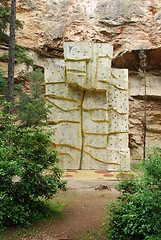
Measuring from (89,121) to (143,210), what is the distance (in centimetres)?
579

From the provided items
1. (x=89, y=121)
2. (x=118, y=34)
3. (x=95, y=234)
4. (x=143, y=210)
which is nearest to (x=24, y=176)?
(x=95, y=234)

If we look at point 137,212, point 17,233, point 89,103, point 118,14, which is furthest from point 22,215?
point 118,14

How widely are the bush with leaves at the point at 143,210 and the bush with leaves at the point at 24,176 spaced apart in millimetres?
1251

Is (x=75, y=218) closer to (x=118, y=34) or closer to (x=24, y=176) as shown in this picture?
(x=24, y=176)

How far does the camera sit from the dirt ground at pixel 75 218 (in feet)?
11.6

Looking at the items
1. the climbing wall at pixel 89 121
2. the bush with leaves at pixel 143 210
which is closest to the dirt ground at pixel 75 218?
Result: the bush with leaves at pixel 143 210

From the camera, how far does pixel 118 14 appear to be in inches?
519

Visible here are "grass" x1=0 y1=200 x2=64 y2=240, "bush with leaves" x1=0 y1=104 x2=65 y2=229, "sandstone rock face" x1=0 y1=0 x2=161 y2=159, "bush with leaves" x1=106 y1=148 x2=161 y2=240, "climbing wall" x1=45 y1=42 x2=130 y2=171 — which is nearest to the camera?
"bush with leaves" x1=106 y1=148 x2=161 y2=240

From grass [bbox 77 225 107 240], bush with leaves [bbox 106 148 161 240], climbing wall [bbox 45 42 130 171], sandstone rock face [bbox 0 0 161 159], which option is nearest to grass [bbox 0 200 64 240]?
grass [bbox 77 225 107 240]

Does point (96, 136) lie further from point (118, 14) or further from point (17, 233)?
point (118, 14)

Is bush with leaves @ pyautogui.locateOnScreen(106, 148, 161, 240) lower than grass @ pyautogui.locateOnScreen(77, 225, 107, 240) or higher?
higher

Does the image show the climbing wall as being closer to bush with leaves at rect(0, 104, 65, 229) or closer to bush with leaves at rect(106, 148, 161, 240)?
bush with leaves at rect(0, 104, 65, 229)

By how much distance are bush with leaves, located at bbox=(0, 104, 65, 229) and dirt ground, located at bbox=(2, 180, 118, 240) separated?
212 mm

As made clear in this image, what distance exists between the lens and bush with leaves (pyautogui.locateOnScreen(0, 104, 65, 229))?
11.7 ft
